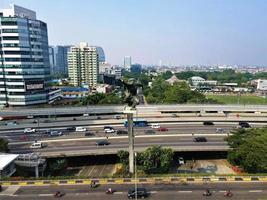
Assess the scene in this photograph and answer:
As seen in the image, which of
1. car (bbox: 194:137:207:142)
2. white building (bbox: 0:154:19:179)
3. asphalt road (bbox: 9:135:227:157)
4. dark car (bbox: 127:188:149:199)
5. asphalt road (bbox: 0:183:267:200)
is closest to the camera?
dark car (bbox: 127:188:149:199)

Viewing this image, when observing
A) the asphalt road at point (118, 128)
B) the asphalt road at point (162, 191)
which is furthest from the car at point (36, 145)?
the asphalt road at point (162, 191)

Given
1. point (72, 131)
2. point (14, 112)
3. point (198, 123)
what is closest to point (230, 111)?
point (198, 123)

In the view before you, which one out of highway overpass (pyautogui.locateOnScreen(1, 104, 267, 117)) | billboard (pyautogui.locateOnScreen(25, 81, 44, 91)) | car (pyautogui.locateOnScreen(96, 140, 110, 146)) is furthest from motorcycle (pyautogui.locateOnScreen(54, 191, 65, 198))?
billboard (pyautogui.locateOnScreen(25, 81, 44, 91))

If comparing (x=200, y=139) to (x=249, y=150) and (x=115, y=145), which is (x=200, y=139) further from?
(x=115, y=145)

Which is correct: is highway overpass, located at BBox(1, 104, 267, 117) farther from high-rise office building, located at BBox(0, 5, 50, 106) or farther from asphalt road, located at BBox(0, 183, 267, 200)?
asphalt road, located at BBox(0, 183, 267, 200)

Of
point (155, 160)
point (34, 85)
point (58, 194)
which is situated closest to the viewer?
point (58, 194)

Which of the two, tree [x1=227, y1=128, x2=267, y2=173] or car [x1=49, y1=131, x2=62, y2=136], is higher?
tree [x1=227, y1=128, x2=267, y2=173]

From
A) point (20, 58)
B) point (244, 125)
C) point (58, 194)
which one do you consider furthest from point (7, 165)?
point (20, 58)

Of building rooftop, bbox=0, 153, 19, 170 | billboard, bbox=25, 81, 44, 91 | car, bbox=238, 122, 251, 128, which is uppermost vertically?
billboard, bbox=25, 81, 44, 91
